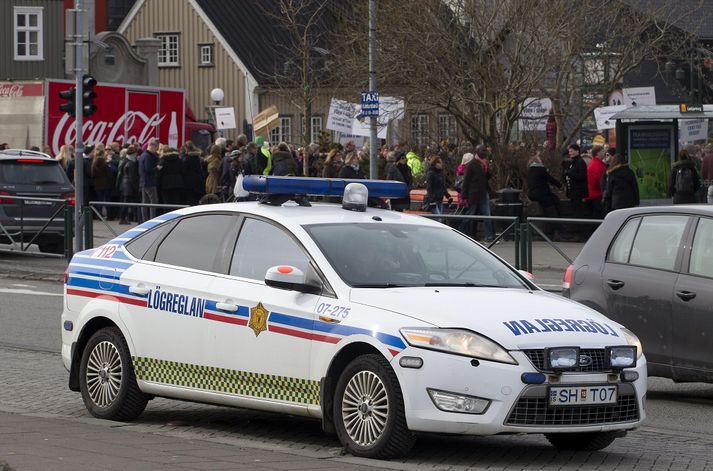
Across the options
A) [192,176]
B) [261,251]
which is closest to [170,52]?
[192,176]

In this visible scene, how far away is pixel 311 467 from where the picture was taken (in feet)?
26.8

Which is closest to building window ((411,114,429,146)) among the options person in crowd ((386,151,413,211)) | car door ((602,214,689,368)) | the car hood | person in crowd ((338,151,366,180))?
person in crowd ((386,151,413,211))

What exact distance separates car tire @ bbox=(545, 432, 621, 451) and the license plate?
0.35 meters

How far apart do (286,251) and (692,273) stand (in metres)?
3.44

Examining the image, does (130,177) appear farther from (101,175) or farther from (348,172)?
(348,172)

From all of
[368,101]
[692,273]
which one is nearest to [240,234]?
[692,273]

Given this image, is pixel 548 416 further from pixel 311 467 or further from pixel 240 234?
pixel 240 234

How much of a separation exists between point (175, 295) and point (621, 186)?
1665cm

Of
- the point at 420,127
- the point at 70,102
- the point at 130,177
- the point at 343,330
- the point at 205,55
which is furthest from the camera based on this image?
the point at 205,55

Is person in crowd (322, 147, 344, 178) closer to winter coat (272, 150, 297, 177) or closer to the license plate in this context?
winter coat (272, 150, 297, 177)

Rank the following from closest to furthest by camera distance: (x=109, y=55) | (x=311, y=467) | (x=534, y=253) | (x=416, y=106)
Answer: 1. (x=311, y=467)
2. (x=534, y=253)
3. (x=416, y=106)
4. (x=109, y=55)

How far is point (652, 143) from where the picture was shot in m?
29.7

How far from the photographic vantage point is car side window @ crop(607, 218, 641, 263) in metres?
11.8

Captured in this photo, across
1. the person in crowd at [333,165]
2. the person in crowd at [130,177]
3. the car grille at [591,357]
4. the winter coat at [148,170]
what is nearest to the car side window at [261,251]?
the car grille at [591,357]
